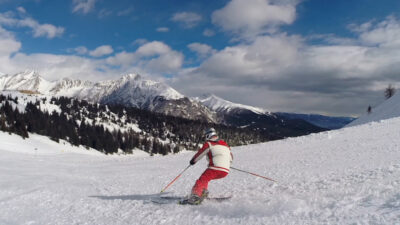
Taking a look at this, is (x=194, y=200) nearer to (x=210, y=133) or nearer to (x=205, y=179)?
(x=205, y=179)

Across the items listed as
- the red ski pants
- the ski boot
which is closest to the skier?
the red ski pants

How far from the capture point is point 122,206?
947cm

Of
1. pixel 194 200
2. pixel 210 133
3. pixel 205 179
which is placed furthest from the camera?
pixel 210 133

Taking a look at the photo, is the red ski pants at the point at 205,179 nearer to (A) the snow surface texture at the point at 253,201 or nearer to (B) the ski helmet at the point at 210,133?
(A) the snow surface texture at the point at 253,201

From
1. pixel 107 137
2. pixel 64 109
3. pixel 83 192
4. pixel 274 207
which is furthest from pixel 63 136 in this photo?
pixel 274 207

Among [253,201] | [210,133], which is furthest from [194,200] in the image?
[210,133]

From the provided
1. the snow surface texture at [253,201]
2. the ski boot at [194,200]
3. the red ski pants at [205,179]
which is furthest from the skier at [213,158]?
the snow surface texture at [253,201]

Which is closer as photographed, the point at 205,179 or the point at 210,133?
the point at 205,179

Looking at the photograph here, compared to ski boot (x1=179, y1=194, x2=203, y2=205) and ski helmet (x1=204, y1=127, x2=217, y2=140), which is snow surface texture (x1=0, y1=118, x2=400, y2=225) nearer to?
ski boot (x1=179, y1=194, x2=203, y2=205)

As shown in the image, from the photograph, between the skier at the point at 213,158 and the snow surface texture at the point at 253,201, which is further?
the skier at the point at 213,158

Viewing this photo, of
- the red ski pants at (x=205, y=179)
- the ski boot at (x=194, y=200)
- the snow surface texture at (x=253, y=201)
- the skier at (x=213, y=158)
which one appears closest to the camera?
the snow surface texture at (x=253, y=201)

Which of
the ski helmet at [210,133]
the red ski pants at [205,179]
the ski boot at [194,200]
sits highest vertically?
the ski helmet at [210,133]

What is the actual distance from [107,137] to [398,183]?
149 metres

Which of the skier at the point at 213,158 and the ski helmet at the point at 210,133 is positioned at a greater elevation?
the ski helmet at the point at 210,133
